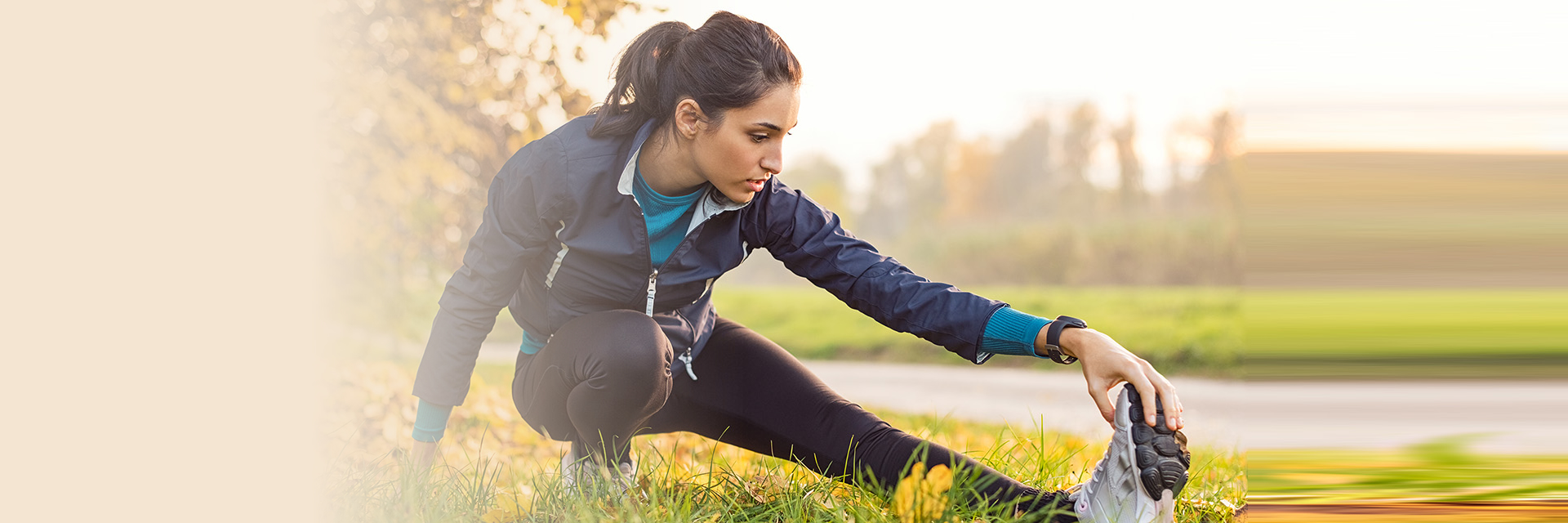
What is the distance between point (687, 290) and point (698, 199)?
228mm

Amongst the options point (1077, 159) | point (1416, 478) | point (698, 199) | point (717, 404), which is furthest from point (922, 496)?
point (1077, 159)

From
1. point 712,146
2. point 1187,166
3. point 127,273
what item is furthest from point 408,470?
point 1187,166

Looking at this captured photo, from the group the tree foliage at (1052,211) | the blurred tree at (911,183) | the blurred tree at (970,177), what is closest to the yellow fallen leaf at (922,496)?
the tree foliage at (1052,211)

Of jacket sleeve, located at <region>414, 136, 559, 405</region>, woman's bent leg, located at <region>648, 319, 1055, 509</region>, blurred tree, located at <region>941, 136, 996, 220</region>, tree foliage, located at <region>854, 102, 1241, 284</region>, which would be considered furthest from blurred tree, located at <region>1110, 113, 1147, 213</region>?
jacket sleeve, located at <region>414, 136, 559, 405</region>

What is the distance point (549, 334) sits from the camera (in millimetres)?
2318

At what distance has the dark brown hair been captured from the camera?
6.25 ft

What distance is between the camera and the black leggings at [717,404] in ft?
6.67

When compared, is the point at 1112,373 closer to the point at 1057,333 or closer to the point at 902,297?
the point at 1057,333

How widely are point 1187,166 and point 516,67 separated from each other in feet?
44.7

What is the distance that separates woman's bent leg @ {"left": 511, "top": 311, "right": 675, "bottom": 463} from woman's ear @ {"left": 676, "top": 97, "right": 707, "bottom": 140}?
0.42 meters

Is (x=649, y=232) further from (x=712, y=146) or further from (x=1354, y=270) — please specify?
(x=1354, y=270)

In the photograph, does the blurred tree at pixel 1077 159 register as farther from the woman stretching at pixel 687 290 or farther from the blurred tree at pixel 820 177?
the woman stretching at pixel 687 290

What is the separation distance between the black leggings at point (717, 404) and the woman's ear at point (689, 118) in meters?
0.42

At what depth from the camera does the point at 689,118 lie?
78.3 inches
